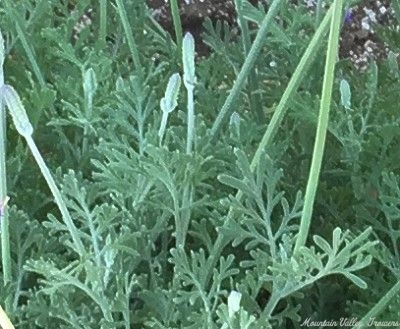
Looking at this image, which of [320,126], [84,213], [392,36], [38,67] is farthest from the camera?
[392,36]

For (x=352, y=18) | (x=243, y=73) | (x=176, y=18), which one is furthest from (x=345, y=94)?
(x=352, y=18)

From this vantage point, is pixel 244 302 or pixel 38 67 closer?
pixel 244 302

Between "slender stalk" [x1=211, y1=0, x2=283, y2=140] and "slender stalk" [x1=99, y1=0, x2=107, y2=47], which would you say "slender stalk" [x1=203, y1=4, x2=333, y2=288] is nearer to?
"slender stalk" [x1=211, y1=0, x2=283, y2=140]

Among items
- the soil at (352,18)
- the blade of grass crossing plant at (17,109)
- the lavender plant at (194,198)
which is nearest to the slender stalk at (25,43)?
the lavender plant at (194,198)

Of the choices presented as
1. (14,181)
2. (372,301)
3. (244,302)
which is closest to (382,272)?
(372,301)

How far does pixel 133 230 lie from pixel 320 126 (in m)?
0.18

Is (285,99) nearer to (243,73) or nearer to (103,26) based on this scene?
(243,73)

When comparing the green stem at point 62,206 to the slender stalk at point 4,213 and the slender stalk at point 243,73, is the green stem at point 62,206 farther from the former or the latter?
the slender stalk at point 243,73

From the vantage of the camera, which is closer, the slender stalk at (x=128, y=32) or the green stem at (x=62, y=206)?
the green stem at (x=62, y=206)

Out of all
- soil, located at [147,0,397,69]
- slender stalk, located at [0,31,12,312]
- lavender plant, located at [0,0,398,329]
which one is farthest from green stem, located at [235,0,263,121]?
soil, located at [147,0,397,69]

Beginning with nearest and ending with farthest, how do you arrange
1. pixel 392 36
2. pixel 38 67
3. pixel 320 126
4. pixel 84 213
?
pixel 320 126, pixel 84 213, pixel 38 67, pixel 392 36

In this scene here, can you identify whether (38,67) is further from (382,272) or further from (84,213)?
(382,272)

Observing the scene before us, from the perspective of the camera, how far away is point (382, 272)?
69cm

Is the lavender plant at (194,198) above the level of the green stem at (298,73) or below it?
below
